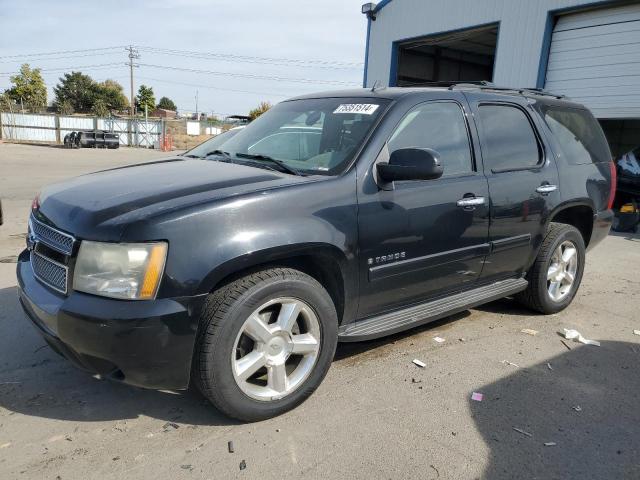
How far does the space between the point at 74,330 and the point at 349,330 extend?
4.95 ft

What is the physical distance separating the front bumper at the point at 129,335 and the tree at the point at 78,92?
266 feet

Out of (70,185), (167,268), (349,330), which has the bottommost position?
→ (349,330)

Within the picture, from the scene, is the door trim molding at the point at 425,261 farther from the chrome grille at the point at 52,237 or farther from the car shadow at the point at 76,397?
the chrome grille at the point at 52,237

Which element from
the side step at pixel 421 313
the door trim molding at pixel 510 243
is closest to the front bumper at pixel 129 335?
the side step at pixel 421 313

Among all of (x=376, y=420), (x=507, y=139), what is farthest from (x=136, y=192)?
(x=507, y=139)

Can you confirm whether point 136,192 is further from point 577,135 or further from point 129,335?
point 577,135

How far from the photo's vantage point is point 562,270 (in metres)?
4.59

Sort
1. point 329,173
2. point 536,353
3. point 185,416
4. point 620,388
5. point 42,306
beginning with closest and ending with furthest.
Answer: point 42,306
point 185,416
point 329,173
point 620,388
point 536,353

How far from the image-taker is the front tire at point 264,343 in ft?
8.28

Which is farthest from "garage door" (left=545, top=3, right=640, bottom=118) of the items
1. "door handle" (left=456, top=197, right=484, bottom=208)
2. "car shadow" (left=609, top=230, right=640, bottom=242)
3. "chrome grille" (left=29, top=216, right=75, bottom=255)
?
"chrome grille" (left=29, top=216, right=75, bottom=255)

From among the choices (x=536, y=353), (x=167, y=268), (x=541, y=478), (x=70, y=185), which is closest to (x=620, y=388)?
(x=536, y=353)

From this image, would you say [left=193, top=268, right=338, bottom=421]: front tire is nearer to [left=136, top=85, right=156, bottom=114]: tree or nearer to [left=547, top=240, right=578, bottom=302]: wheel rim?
[left=547, top=240, right=578, bottom=302]: wheel rim

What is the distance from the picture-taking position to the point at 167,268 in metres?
2.37

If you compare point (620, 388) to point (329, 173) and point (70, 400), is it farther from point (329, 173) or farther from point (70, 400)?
point (70, 400)
